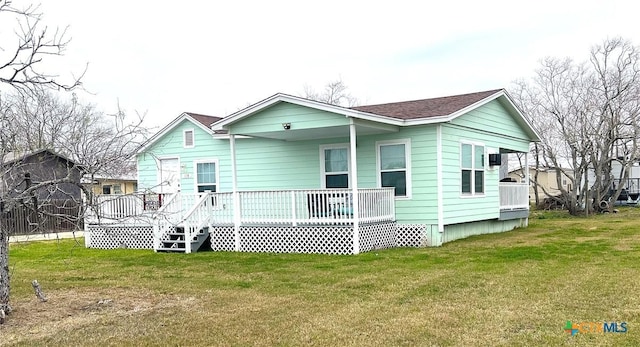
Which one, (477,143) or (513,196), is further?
(513,196)

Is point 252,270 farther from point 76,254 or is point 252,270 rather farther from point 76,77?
point 76,254

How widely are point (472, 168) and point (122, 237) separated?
9.40m

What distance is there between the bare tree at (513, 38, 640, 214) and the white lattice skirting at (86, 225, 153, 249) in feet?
52.8

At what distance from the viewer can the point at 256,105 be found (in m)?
11.9

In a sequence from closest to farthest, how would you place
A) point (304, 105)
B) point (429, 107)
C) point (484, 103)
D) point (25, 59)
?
1. point (25, 59)
2. point (304, 105)
3. point (429, 107)
4. point (484, 103)

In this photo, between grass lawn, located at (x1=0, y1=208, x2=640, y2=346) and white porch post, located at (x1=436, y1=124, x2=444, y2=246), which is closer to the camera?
grass lawn, located at (x1=0, y1=208, x2=640, y2=346)

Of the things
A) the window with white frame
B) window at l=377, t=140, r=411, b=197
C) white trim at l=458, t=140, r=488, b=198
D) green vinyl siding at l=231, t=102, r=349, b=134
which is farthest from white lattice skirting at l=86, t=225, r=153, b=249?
white trim at l=458, t=140, r=488, b=198

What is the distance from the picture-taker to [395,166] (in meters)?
12.9

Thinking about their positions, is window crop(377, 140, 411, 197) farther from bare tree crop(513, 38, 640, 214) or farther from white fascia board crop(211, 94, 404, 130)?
bare tree crop(513, 38, 640, 214)

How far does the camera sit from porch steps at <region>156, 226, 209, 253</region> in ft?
41.9

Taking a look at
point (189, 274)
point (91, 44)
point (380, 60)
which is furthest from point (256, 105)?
point (380, 60)

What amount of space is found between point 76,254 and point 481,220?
10388 millimetres

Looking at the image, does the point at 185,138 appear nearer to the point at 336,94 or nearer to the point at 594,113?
the point at 594,113

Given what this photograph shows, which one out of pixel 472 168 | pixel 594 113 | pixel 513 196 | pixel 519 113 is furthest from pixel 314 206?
pixel 594 113
